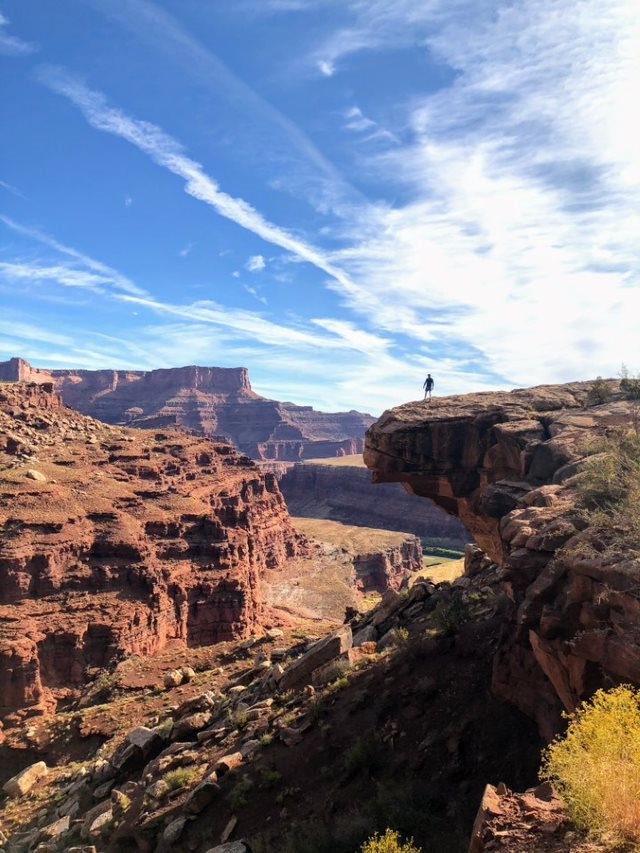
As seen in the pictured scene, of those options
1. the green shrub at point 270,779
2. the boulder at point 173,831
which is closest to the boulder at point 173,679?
the boulder at point 173,831

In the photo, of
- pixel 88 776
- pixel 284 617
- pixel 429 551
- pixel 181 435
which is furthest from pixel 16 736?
pixel 429 551

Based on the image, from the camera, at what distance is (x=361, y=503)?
140 metres

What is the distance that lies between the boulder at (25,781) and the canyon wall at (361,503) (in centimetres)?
10906

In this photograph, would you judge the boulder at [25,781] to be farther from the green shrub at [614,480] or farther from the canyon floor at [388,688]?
the green shrub at [614,480]

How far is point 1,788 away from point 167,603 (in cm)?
2305

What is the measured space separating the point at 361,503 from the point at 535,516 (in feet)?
427

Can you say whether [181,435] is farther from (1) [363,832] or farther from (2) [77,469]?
(1) [363,832]

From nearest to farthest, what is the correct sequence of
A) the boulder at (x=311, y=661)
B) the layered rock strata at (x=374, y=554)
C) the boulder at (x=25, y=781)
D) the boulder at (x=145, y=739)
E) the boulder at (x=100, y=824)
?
the boulder at (x=100, y=824), the boulder at (x=145, y=739), the boulder at (x=311, y=661), the boulder at (x=25, y=781), the layered rock strata at (x=374, y=554)

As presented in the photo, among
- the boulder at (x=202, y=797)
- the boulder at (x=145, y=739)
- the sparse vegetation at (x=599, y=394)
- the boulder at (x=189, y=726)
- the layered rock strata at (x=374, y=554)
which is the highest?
the sparse vegetation at (x=599, y=394)

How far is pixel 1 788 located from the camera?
74.0 feet

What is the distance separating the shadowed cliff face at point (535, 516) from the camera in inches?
338

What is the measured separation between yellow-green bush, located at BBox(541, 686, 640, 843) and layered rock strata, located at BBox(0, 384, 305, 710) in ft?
120

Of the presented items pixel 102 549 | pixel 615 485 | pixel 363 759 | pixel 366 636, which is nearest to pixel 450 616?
pixel 366 636

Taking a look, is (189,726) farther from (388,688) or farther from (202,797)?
(388,688)
